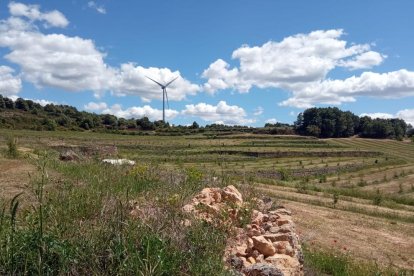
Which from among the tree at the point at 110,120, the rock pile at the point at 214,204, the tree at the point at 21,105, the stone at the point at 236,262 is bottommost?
the stone at the point at 236,262

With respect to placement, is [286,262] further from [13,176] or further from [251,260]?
[13,176]

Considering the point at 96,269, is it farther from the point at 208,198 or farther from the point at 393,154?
the point at 393,154

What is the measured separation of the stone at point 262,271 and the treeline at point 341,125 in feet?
367

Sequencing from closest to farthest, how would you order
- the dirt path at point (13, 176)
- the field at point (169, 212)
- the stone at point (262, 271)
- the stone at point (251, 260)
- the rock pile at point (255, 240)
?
1. the field at point (169, 212)
2. the stone at point (262, 271)
3. the rock pile at point (255, 240)
4. the stone at point (251, 260)
5. the dirt path at point (13, 176)

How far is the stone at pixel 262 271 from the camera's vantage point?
17.8ft

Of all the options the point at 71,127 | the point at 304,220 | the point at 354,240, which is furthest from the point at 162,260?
the point at 71,127

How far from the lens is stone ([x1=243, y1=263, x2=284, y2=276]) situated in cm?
543

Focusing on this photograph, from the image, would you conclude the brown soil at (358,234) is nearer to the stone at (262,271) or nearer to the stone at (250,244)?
the stone at (250,244)

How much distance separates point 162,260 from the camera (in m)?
4.48

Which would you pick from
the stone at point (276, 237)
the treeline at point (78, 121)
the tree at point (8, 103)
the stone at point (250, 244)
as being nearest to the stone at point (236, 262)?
the stone at point (250, 244)

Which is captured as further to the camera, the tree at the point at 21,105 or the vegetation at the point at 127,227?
the tree at the point at 21,105

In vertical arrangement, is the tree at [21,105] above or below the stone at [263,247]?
above

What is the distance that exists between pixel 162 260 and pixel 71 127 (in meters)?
94.2

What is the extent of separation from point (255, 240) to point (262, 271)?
3.96 feet
